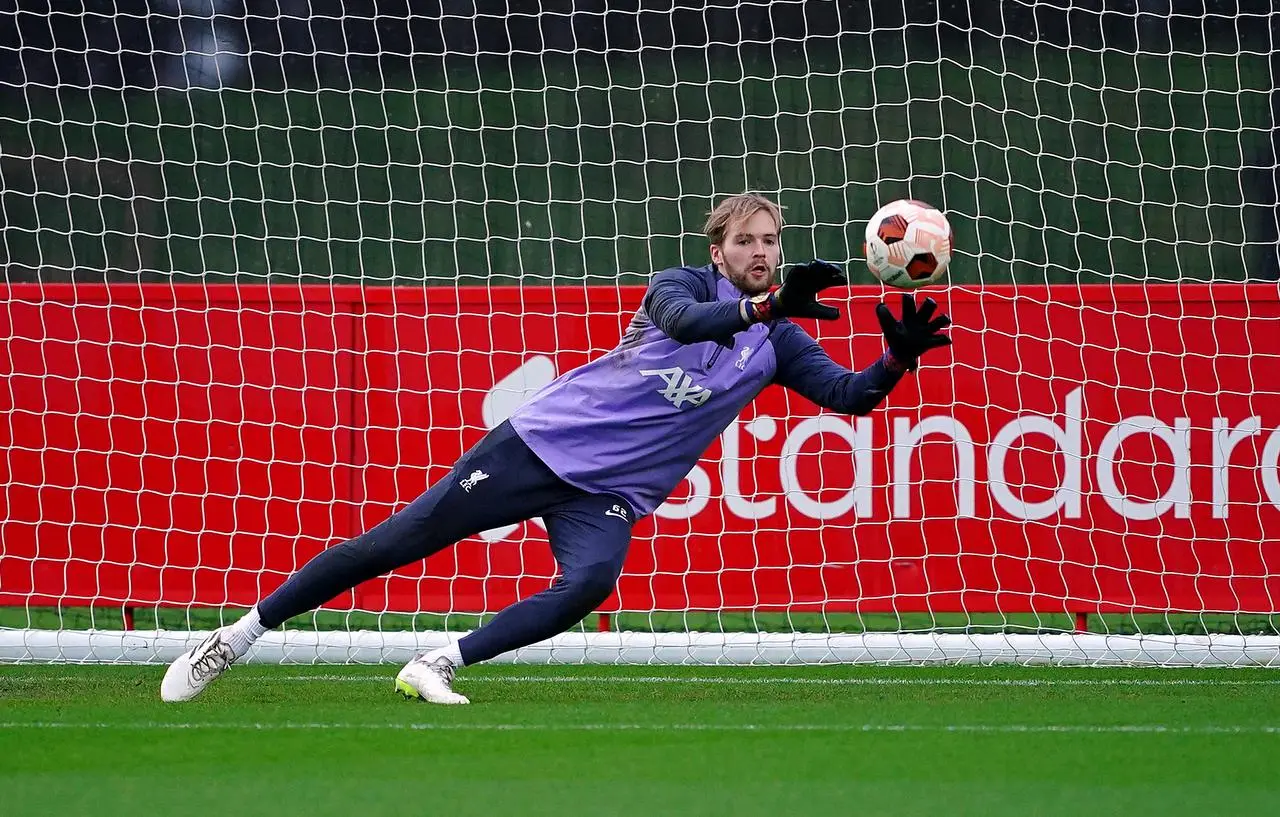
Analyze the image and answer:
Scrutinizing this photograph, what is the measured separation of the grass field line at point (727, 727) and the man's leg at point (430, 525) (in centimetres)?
→ 49

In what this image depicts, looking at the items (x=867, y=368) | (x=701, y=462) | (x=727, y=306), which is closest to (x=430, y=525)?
(x=727, y=306)

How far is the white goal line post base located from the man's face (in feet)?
6.54

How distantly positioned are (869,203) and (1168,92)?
181 cm

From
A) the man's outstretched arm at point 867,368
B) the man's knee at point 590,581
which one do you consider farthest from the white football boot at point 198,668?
the man's outstretched arm at point 867,368

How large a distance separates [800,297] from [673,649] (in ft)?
8.20

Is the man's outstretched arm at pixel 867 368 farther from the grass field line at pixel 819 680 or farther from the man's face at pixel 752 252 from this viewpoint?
the grass field line at pixel 819 680

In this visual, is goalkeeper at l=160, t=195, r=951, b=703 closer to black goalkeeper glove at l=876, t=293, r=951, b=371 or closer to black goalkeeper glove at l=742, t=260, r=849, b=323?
black goalkeeper glove at l=876, t=293, r=951, b=371

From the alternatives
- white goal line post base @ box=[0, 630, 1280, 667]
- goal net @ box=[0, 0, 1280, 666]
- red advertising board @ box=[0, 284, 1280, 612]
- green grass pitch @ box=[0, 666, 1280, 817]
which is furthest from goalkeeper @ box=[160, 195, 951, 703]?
red advertising board @ box=[0, 284, 1280, 612]

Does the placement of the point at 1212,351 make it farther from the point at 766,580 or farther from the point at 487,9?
the point at 487,9

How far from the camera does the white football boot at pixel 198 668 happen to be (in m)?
5.36

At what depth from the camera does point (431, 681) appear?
17.3ft

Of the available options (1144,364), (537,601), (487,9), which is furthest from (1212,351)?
(487,9)

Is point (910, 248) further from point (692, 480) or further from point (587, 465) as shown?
point (692, 480)

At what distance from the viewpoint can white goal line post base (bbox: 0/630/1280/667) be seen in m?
6.75
